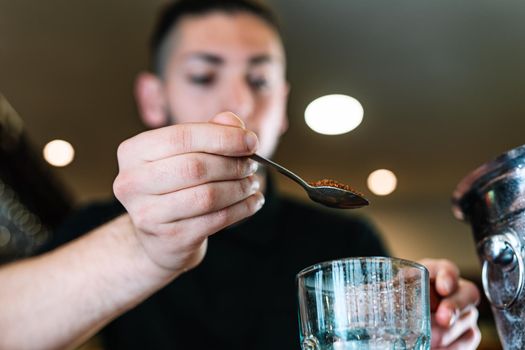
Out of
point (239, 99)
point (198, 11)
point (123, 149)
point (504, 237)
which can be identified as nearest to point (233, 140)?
point (123, 149)

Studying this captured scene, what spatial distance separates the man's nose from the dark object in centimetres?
264

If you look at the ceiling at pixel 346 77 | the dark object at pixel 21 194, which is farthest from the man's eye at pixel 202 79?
the dark object at pixel 21 194

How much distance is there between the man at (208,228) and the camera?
2.15 ft

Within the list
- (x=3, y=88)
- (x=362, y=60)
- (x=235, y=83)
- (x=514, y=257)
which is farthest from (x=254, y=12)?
(x=3, y=88)

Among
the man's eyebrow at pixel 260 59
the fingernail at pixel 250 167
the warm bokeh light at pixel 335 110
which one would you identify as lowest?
the fingernail at pixel 250 167

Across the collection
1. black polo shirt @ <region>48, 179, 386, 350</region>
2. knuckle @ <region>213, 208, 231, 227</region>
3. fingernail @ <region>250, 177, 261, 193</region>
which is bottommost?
black polo shirt @ <region>48, 179, 386, 350</region>

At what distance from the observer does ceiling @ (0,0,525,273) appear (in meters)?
2.89

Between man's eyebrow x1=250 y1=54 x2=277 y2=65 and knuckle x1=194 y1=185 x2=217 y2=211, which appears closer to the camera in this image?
knuckle x1=194 y1=185 x2=217 y2=211

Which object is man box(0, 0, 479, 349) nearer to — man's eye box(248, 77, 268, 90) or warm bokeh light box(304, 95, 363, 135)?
man's eye box(248, 77, 268, 90)

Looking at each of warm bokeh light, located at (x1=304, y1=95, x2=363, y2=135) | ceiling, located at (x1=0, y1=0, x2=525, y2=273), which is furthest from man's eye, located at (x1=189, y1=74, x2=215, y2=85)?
warm bokeh light, located at (x1=304, y1=95, x2=363, y2=135)

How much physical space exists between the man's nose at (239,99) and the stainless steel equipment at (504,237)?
2.44 feet

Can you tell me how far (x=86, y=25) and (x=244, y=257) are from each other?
1886 mm

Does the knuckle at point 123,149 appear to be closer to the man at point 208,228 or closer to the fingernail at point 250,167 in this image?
the man at point 208,228

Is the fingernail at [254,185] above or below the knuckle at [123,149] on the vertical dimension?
below
